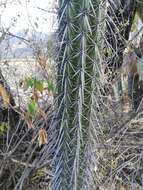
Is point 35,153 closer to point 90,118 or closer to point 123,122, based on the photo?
point 123,122

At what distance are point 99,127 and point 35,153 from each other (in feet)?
3.58

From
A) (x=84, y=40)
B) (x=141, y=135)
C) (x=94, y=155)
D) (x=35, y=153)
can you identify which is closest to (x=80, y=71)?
(x=84, y=40)

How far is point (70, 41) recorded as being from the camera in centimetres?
201

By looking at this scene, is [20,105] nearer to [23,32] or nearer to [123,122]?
[23,32]

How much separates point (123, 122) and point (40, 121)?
2.24 ft

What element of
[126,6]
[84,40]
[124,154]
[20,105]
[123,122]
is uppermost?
[126,6]

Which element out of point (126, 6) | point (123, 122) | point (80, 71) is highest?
point (126, 6)

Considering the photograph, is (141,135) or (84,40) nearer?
(84,40)

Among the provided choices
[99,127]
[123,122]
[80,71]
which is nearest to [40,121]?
[123,122]

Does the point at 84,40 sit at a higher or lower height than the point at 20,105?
higher

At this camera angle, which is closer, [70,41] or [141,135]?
[70,41]

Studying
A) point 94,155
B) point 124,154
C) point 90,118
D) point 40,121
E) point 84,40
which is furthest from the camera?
point 124,154

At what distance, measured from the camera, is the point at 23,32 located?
3.32 metres

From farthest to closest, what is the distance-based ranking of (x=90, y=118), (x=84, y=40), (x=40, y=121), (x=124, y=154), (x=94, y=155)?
(x=124, y=154)
(x=40, y=121)
(x=94, y=155)
(x=90, y=118)
(x=84, y=40)
